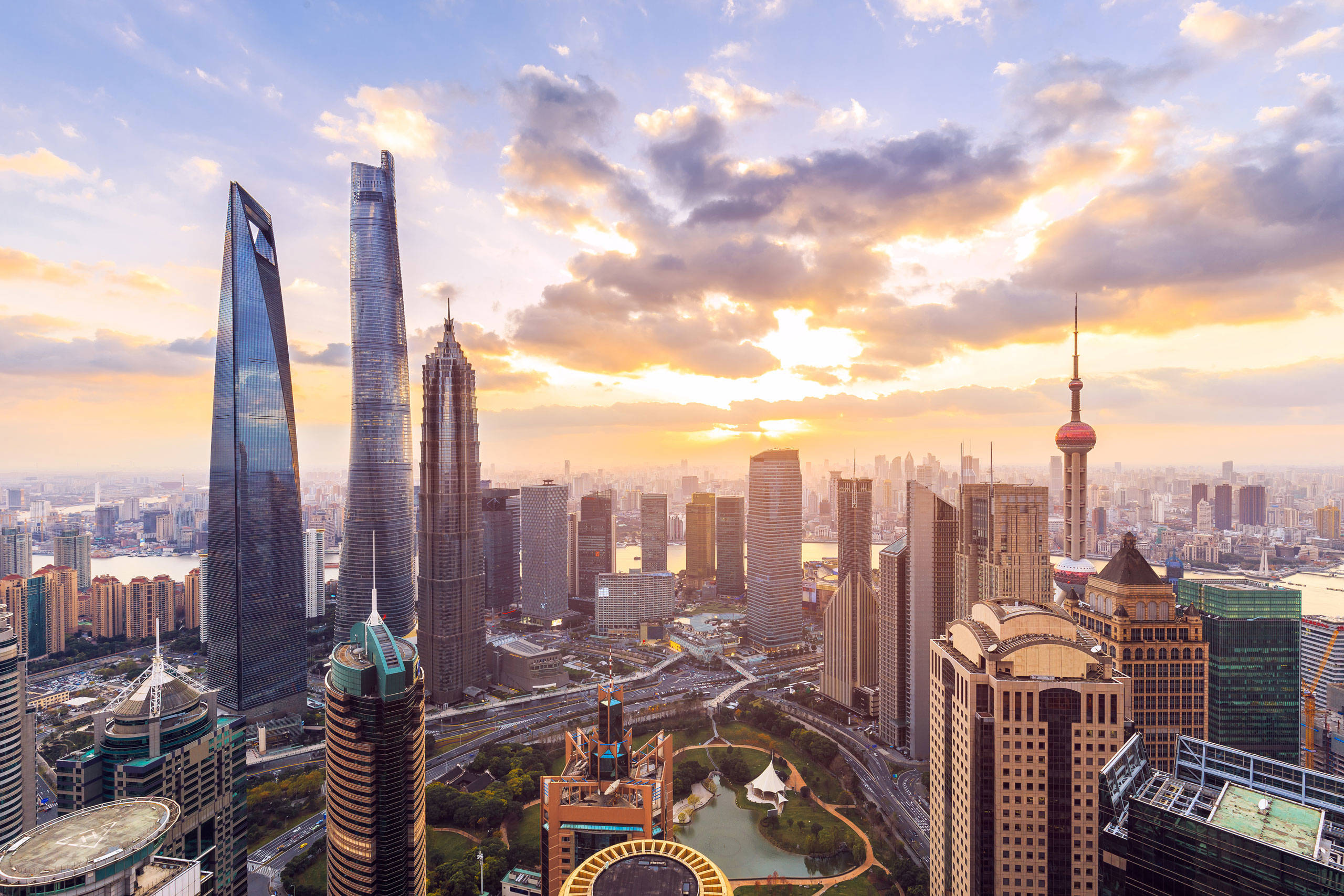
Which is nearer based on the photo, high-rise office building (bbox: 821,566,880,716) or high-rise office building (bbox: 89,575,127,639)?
high-rise office building (bbox: 821,566,880,716)

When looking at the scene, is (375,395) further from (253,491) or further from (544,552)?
(544,552)

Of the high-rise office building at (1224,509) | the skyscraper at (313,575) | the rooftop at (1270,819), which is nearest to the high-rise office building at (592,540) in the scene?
the skyscraper at (313,575)

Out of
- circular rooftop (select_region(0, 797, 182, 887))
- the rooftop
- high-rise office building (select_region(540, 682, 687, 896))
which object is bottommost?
high-rise office building (select_region(540, 682, 687, 896))

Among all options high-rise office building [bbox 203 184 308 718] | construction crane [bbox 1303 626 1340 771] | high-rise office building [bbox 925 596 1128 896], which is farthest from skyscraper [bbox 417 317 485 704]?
construction crane [bbox 1303 626 1340 771]

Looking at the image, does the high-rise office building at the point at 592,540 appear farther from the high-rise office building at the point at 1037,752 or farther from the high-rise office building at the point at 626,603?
the high-rise office building at the point at 1037,752

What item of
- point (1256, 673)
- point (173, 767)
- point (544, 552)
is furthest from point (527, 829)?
point (544, 552)

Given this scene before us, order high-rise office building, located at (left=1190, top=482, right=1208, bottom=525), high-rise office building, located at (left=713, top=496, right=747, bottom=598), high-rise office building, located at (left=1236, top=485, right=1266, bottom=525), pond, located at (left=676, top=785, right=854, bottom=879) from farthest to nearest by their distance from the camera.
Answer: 1. high-rise office building, located at (left=1190, top=482, right=1208, bottom=525)
2. high-rise office building, located at (left=1236, top=485, right=1266, bottom=525)
3. high-rise office building, located at (left=713, top=496, right=747, bottom=598)
4. pond, located at (left=676, top=785, right=854, bottom=879)

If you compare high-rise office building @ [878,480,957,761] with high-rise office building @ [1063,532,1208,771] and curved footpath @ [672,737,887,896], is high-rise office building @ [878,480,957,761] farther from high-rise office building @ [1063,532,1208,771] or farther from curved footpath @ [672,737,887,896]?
high-rise office building @ [1063,532,1208,771]
